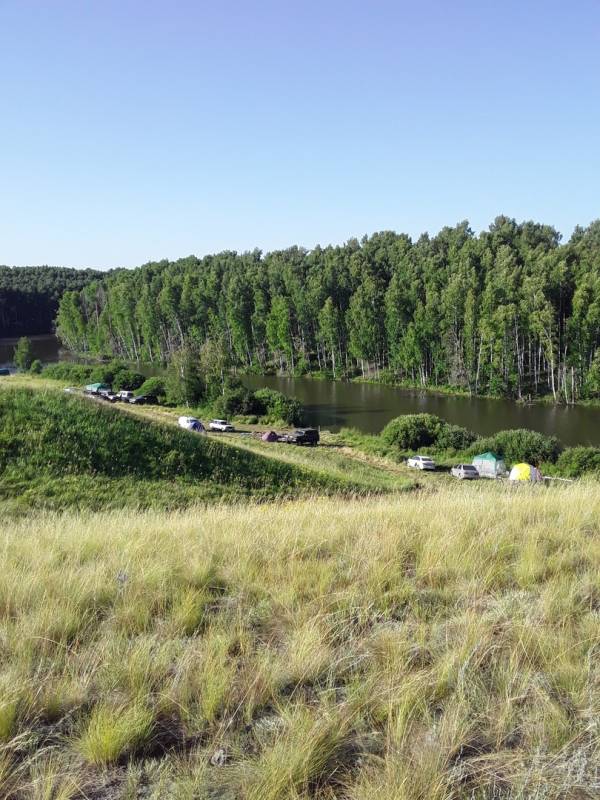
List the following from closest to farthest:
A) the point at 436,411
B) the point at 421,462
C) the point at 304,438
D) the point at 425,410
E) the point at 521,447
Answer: the point at 421,462 < the point at 521,447 < the point at 304,438 < the point at 436,411 < the point at 425,410

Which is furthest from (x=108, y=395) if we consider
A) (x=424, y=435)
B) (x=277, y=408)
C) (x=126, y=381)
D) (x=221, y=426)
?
(x=424, y=435)

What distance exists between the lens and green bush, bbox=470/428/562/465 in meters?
36.8

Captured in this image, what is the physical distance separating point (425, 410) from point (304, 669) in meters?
58.7

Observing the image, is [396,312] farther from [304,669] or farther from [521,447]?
[304,669]

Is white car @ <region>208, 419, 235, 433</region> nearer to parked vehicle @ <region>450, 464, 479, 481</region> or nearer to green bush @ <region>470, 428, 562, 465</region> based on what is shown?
green bush @ <region>470, 428, 562, 465</region>

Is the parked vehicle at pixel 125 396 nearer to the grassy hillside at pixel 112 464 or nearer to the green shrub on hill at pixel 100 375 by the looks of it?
the green shrub on hill at pixel 100 375

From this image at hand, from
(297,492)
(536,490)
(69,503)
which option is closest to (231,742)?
(536,490)

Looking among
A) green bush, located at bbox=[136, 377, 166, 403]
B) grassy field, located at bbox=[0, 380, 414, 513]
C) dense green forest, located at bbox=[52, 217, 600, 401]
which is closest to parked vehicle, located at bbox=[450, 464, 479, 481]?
grassy field, located at bbox=[0, 380, 414, 513]

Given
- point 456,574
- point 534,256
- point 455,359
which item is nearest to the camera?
point 456,574

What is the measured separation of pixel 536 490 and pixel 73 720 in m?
8.31

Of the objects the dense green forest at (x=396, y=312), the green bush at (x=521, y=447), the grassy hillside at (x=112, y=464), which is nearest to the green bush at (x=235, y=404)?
the dense green forest at (x=396, y=312)

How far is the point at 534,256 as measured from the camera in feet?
258

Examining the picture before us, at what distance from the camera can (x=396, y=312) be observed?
78562mm

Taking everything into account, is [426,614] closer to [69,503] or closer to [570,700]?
[570,700]
